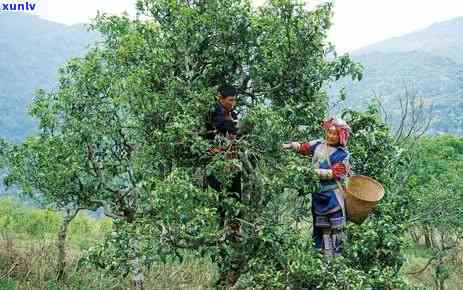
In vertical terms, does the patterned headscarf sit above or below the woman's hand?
above

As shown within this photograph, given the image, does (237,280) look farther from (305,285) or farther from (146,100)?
(146,100)

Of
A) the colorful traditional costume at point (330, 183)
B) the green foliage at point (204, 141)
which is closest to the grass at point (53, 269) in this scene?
the green foliage at point (204, 141)

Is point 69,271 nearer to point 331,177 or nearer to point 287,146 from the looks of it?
point 331,177

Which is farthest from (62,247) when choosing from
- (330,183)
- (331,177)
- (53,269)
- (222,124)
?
(331,177)

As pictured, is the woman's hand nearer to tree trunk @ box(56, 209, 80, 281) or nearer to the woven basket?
the woven basket

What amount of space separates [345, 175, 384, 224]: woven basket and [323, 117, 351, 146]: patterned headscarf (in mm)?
418

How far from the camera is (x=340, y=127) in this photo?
6.03 metres

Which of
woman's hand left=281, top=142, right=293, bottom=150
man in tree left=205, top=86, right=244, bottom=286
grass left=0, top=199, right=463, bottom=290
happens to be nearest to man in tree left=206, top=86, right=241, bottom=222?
man in tree left=205, top=86, right=244, bottom=286

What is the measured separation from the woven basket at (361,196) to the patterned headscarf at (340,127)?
42cm

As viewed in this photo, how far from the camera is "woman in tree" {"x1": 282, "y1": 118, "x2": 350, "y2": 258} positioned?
6035 millimetres

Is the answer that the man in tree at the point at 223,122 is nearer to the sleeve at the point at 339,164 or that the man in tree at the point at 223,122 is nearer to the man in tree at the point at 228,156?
the man in tree at the point at 228,156

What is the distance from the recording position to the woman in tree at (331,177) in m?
6.04

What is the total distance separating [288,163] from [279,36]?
1340 millimetres

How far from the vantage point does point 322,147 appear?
6.19 meters
